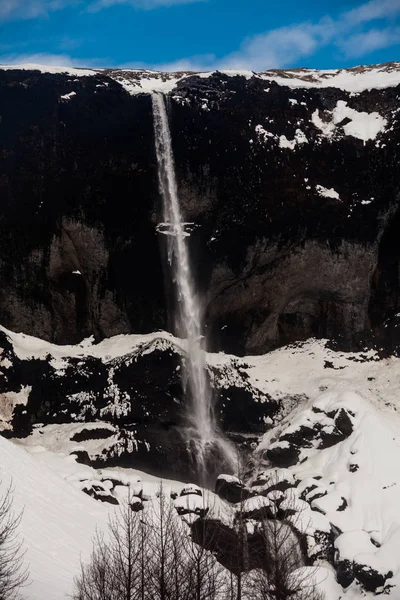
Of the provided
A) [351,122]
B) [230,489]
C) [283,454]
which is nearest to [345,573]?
[230,489]

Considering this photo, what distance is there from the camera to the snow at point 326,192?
40.8 meters

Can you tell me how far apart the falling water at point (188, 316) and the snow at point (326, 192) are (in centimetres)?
676

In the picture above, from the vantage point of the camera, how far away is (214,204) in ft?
133

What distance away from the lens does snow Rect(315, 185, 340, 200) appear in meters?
40.8

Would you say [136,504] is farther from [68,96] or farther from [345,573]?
[68,96]

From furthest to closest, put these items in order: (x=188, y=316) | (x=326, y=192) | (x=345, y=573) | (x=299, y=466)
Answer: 1. (x=326, y=192)
2. (x=188, y=316)
3. (x=299, y=466)
4. (x=345, y=573)

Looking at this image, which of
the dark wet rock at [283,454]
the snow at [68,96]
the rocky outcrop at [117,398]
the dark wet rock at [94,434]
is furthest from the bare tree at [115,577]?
the snow at [68,96]

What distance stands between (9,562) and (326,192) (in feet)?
79.6

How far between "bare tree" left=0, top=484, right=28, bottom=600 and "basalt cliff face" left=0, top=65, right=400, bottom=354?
1526cm

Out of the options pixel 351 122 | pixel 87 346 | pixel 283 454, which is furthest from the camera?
pixel 351 122

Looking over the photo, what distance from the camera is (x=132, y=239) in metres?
39.9

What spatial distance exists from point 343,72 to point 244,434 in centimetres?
1954

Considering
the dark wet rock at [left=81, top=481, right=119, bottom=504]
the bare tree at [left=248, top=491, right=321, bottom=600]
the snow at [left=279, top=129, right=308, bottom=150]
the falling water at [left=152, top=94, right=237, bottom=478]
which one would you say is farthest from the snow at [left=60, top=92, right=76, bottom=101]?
the bare tree at [left=248, top=491, right=321, bottom=600]

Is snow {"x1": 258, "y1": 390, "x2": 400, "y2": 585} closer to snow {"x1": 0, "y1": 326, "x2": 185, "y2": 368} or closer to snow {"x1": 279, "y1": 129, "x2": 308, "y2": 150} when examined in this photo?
snow {"x1": 0, "y1": 326, "x2": 185, "y2": 368}
